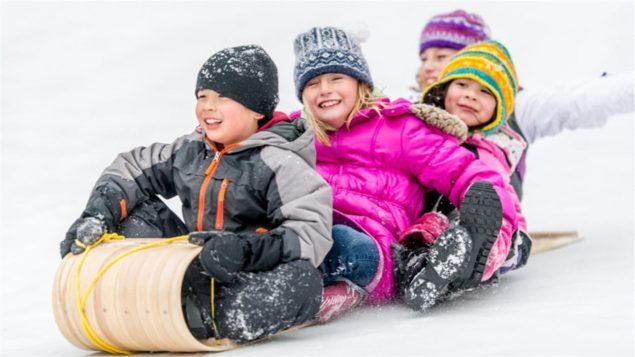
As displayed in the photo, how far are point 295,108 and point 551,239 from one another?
120 inches

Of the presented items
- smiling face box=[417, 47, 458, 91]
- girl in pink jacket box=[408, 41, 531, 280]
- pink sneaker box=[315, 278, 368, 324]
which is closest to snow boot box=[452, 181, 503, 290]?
pink sneaker box=[315, 278, 368, 324]

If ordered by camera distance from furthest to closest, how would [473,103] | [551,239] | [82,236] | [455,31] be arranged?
[455,31], [551,239], [473,103], [82,236]

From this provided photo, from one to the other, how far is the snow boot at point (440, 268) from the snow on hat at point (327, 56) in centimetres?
74

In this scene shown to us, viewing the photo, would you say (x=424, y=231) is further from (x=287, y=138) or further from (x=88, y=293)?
(x=88, y=293)

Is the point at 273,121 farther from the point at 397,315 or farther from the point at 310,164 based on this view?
the point at 397,315

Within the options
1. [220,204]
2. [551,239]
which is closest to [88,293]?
[220,204]

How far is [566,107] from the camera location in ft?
14.6

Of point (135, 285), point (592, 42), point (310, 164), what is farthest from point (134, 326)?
point (592, 42)

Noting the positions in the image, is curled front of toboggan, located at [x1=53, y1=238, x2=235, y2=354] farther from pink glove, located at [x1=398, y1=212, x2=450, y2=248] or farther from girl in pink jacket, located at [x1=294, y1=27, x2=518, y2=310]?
pink glove, located at [x1=398, y1=212, x2=450, y2=248]

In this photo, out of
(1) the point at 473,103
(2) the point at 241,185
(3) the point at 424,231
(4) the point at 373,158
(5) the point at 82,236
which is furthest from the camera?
(1) the point at 473,103

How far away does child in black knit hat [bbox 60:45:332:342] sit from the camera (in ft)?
8.18

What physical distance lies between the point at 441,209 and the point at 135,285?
1361 mm

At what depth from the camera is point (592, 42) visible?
9.18m

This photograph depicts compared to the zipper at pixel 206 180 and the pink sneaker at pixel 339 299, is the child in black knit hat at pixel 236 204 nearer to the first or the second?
the zipper at pixel 206 180
